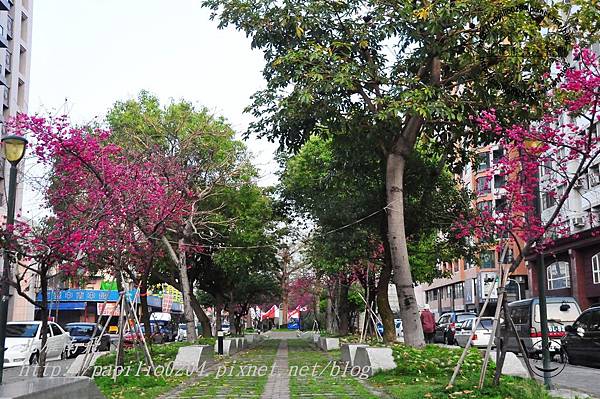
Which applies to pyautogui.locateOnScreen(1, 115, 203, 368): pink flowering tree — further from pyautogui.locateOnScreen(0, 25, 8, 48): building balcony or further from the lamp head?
pyautogui.locateOnScreen(0, 25, 8, 48): building balcony

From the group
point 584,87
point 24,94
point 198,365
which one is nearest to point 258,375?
point 198,365

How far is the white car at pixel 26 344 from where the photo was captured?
75.4 ft

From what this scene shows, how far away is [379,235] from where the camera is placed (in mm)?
24188

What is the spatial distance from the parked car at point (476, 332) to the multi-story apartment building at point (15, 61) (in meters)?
26.7

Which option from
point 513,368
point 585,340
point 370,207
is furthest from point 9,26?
point 513,368

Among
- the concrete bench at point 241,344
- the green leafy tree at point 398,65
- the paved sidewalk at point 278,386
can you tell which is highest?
the green leafy tree at point 398,65

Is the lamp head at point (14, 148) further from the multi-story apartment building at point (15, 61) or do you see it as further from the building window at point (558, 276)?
the building window at point (558, 276)

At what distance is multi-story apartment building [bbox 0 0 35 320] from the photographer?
134ft

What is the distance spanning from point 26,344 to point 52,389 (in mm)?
18539

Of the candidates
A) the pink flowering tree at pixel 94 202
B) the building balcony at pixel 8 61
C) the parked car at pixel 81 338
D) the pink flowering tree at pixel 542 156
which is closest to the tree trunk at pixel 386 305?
the pink flowering tree at pixel 94 202

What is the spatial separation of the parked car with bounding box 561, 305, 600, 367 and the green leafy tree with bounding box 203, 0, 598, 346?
17.0ft

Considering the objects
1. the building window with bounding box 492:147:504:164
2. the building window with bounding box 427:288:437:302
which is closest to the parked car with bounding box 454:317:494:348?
the building window with bounding box 492:147:504:164

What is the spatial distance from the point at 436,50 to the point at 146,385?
9.64 meters

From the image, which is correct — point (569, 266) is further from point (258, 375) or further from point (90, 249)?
point (90, 249)
